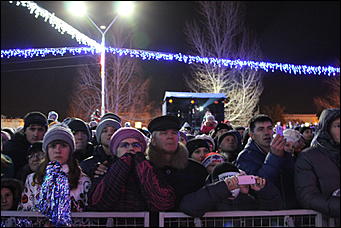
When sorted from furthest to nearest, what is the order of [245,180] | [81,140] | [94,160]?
[81,140]
[94,160]
[245,180]

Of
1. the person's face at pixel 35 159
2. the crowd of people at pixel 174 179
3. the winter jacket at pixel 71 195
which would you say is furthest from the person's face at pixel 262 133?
the person's face at pixel 35 159

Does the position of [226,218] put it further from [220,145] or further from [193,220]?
[220,145]

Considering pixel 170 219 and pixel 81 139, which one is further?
pixel 81 139

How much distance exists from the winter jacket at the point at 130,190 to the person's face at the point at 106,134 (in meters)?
1.48

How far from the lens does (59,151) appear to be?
11.6ft

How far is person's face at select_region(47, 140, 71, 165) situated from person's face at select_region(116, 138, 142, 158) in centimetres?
51

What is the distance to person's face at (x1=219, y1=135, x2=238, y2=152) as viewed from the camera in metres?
5.61

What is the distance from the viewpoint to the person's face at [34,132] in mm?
5016

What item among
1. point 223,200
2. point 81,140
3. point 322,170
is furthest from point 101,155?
point 322,170

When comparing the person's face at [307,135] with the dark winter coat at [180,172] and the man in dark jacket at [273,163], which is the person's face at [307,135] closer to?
the man in dark jacket at [273,163]

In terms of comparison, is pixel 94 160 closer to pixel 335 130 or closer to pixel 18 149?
pixel 18 149

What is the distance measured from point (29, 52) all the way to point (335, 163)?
13.1 m

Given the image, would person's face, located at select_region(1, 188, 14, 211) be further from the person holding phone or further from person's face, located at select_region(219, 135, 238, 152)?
person's face, located at select_region(219, 135, 238, 152)

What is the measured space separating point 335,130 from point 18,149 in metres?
3.88
